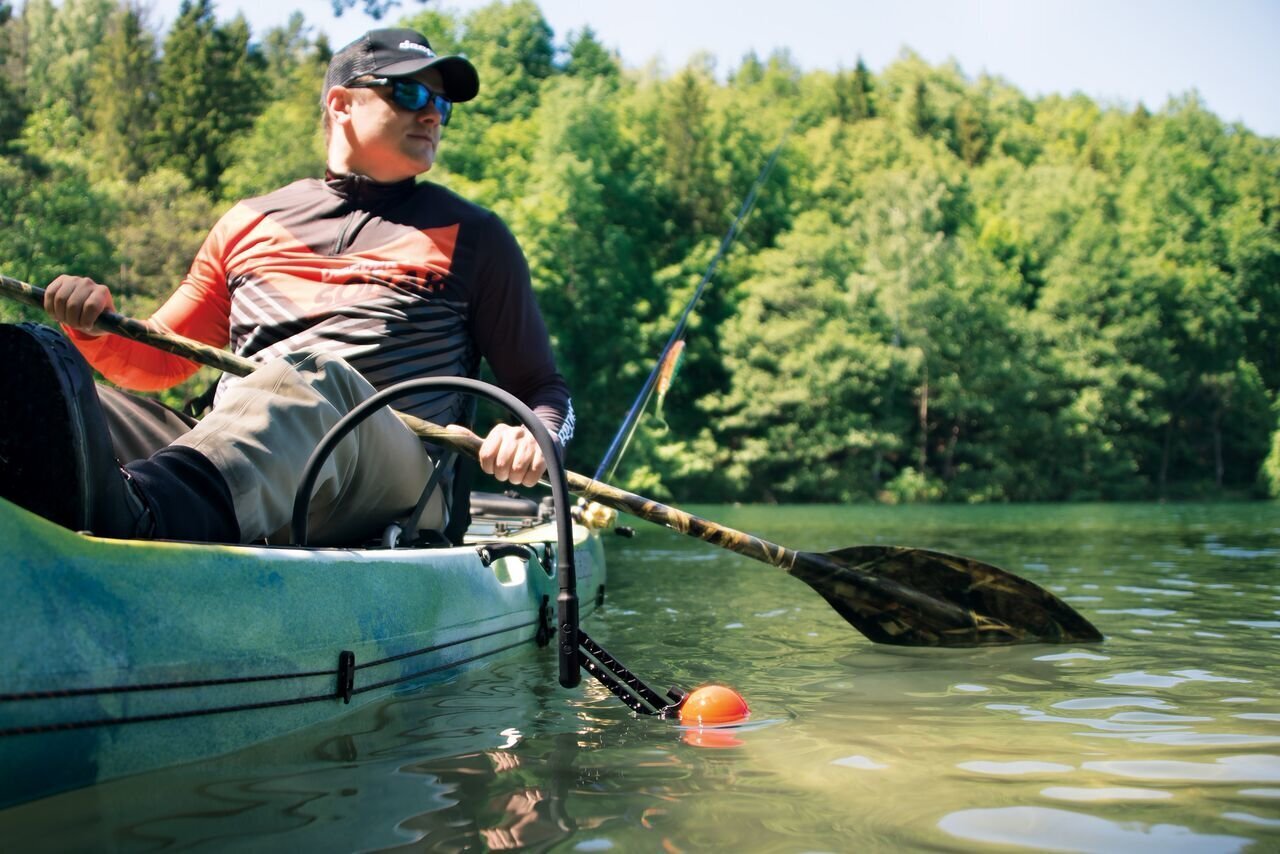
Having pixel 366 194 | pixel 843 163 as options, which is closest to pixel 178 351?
pixel 366 194

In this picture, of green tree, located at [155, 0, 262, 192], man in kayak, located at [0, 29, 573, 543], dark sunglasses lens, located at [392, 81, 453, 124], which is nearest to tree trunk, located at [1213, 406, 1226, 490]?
green tree, located at [155, 0, 262, 192]

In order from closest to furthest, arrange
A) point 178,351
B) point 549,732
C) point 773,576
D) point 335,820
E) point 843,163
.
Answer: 1. point 335,820
2. point 549,732
3. point 178,351
4. point 773,576
5. point 843,163

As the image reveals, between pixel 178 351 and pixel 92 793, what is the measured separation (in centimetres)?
183

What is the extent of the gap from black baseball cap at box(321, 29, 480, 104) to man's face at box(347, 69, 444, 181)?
0.04m

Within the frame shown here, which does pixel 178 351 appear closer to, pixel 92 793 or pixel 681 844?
pixel 92 793

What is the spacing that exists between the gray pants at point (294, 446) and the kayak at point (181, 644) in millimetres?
192

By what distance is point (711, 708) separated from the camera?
3133mm

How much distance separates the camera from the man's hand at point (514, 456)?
308 centimetres

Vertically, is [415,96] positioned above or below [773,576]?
above

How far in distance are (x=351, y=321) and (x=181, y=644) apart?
162 cm

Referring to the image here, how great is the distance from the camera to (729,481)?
3856cm

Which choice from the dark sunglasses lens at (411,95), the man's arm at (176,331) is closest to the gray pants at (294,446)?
the man's arm at (176,331)

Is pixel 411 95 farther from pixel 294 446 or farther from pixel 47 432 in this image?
pixel 47 432

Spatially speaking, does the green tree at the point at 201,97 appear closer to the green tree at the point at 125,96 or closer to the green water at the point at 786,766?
the green tree at the point at 125,96
